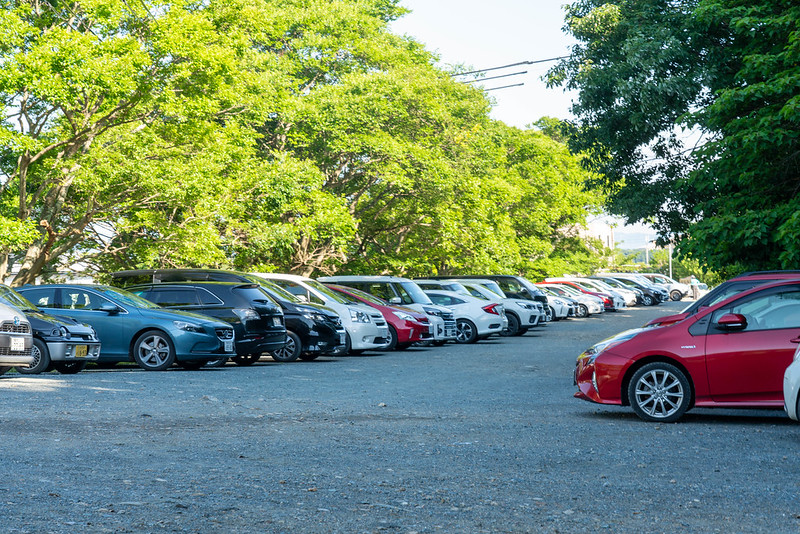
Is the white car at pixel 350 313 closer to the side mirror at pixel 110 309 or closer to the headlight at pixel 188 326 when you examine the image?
the headlight at pixel 188 326

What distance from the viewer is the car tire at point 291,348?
19.8 meters

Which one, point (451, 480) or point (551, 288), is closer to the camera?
point (451, 480)

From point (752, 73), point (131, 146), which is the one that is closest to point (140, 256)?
point (131, 146)

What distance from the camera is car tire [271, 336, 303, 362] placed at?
1980cm

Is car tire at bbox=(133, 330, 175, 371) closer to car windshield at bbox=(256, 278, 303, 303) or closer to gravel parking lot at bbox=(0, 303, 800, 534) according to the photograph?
car windshield at bbox=(256, 278, 303, 303)

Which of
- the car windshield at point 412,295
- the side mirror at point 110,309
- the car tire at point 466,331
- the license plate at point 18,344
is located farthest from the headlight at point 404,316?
the license plate at point 18,344

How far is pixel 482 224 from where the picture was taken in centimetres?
4291

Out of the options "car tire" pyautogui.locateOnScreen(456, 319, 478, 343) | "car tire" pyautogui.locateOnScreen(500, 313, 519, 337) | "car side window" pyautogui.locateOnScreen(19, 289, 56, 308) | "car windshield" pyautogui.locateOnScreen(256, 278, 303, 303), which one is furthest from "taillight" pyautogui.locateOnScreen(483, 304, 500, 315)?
"car side window" pyautogui.locateOnScreen(19, 289, 56, 308)

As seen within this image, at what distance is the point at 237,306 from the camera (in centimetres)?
1881

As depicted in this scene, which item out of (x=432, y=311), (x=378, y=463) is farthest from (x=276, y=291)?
(x=378, y=463)

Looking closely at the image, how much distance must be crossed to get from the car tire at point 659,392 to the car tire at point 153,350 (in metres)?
9.33

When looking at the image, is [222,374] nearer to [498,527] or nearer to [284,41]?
[498,527]

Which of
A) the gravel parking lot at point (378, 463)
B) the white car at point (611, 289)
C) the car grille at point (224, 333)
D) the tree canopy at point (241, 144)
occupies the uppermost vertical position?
the tree canopy at point (241, 144)

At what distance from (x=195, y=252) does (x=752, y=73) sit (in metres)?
15.7
